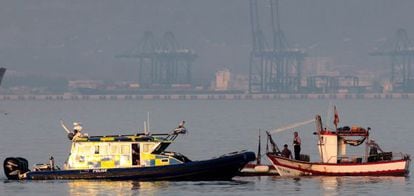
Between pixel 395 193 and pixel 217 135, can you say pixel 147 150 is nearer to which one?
pixel 395 193

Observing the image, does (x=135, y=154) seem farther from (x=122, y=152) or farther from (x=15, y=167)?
(x=15, y=167)

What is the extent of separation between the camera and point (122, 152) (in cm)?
8000

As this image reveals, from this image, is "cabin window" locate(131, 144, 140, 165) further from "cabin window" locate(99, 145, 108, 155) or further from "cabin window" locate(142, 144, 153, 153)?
"cabin window" locate(99, 145, 108, 155)

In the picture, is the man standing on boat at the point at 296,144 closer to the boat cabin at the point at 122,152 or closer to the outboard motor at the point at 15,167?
the boat cabin at the point at 122,152

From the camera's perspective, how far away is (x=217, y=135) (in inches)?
5940

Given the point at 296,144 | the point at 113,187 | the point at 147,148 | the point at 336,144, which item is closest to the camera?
the point at 113,187

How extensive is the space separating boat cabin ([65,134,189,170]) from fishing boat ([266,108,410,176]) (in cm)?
680

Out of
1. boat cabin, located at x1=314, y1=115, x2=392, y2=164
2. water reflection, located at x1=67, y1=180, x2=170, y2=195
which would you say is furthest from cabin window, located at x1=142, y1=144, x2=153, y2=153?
boat cabin, located at x1=314, y1=115, x2=392, y2=164

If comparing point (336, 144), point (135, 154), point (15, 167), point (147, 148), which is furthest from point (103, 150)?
point (336, 144)

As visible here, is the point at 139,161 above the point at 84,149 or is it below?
below

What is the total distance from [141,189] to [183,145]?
50146 millimetres

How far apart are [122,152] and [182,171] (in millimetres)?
3127

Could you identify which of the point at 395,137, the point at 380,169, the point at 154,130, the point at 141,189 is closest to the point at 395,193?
the point at 380,169

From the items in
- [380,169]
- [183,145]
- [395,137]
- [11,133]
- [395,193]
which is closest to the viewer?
[395,193]
